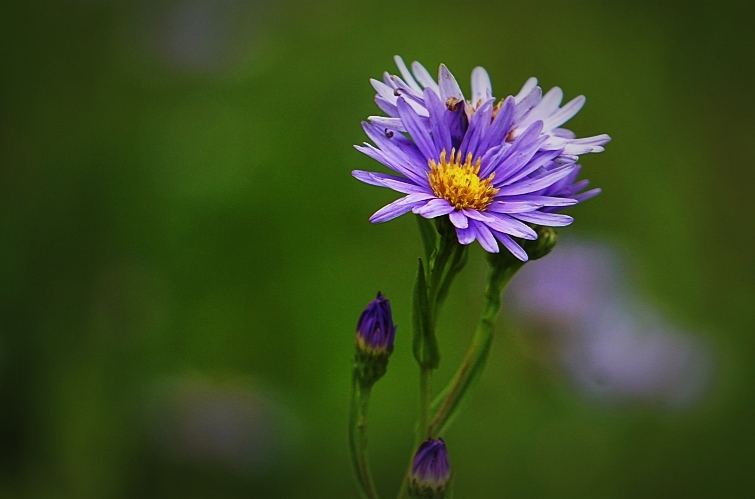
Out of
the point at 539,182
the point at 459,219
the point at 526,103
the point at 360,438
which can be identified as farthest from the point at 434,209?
the point at 360,438

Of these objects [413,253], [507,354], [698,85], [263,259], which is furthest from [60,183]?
[698,85]

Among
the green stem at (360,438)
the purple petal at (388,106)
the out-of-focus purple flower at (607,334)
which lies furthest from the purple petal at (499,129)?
the out-of-focus purple flower at (607,334)

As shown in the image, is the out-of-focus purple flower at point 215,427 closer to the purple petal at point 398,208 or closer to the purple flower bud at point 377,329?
the purple flower bud at point 377,329

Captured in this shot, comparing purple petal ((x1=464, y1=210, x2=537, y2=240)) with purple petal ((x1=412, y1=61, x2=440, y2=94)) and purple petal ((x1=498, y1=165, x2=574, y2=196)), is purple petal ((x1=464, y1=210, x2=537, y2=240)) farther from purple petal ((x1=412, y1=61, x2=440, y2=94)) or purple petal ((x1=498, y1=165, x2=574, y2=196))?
purple petal ((x1=412, y1=61, x2=440, y2=94))

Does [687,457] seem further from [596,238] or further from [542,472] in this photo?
[596,238]

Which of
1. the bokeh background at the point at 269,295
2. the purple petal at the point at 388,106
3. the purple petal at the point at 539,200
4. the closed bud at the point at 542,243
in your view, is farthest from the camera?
the bokeh background at the point at 269,295

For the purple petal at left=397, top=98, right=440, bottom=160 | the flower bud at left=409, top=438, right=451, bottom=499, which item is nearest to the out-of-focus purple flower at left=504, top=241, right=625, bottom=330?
the flower bud at left=409, top=438, right=451, bottom=499

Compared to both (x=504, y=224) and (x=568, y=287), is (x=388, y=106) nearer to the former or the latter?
(x=504, y=224)
